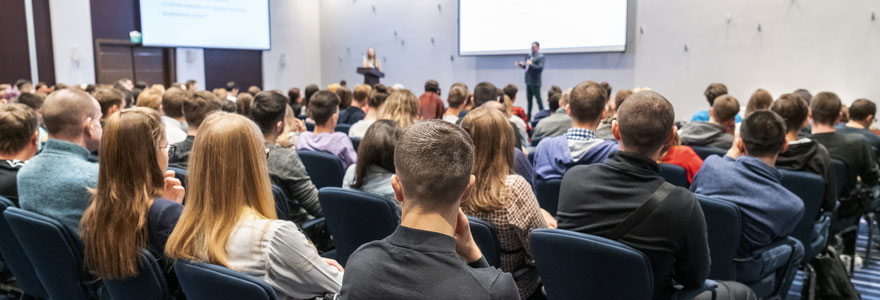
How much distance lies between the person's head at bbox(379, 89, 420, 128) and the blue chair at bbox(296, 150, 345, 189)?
3.61ft

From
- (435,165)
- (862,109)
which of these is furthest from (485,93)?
(435,165)

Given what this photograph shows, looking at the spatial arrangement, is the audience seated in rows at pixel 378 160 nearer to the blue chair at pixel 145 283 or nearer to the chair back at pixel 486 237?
the chair back at pixel 486 237

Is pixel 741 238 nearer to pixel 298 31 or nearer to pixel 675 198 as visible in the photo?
pixel 675 198

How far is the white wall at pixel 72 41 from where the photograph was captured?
10.8 meters

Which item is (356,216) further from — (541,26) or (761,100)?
(541,26)

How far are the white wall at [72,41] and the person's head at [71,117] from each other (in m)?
9.73

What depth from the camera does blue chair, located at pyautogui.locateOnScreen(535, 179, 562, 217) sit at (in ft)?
10.0

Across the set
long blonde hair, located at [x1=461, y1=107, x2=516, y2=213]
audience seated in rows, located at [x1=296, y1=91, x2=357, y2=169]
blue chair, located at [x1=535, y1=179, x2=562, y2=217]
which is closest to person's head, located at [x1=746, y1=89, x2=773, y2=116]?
blue chair, located at [x1=535, y1=179, x2=562, y2=217]

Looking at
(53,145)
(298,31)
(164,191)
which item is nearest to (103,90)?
(53,145)

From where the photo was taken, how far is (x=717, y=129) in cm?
405

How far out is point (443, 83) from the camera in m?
13.0

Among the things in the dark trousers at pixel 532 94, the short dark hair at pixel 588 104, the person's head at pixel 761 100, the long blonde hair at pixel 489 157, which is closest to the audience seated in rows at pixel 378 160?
the long blonde hair at pixel 489 157

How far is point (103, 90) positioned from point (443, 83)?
9178 millimetres

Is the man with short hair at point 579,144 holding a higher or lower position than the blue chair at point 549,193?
higher
